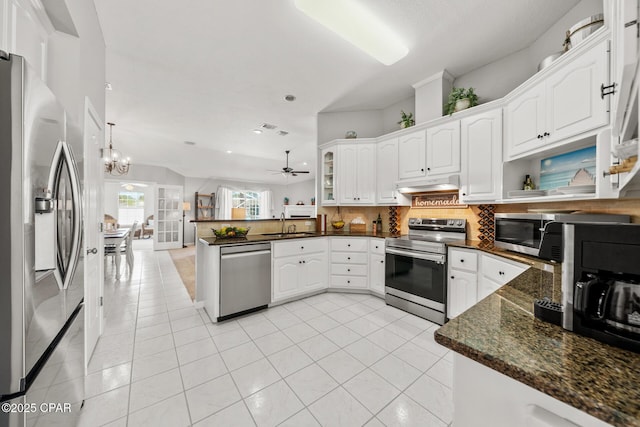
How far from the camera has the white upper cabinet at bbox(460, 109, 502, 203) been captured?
7.85 feet

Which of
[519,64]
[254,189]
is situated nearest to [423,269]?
[519,64]

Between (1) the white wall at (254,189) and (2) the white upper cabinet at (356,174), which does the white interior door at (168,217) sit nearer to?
(1) the white wall at (254,189)

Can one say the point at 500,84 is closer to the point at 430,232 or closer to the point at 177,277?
the point at 430,232

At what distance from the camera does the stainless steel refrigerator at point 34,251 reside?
708 millimetres

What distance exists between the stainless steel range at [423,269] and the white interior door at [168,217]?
7206 mm

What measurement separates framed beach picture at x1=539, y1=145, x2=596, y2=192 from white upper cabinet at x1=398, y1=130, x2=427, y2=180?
1108 millimetres

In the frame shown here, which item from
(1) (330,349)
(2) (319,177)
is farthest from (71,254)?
(2) (319,177)

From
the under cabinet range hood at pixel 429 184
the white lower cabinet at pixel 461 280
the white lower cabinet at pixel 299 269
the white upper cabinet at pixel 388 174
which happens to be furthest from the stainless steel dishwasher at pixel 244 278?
the white lower cabinet at pixel 461 280

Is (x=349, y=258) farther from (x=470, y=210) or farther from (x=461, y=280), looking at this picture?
(x=470, y=210)

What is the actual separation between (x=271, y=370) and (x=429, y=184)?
2535 mm

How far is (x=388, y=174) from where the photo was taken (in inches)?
133

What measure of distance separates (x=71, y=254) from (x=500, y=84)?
3.91 metres

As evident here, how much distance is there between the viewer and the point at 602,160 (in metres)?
1.43

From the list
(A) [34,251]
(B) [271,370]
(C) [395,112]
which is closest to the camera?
(A) [34,251]
